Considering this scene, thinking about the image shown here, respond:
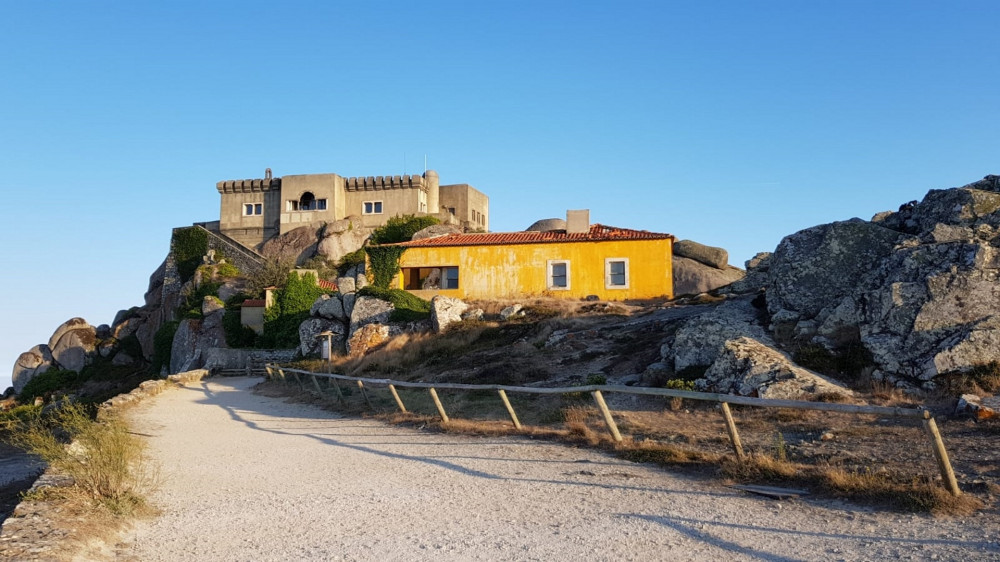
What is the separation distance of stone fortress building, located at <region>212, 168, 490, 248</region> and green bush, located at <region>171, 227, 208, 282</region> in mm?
3644

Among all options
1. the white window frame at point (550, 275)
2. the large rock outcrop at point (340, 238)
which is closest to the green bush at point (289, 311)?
the white window frame at point (550, 275)

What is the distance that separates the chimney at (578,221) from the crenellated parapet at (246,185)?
3069 centimetres

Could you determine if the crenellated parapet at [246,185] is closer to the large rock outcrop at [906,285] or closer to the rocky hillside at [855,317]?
the rocky hillside at [855,317]

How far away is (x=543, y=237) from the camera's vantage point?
35.7 m

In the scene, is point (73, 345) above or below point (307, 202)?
below

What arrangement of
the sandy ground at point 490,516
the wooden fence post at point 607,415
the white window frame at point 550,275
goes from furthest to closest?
the white window frame at point 550,275
the wooden fence post at point 607,415
the sandy ground at point 490,516

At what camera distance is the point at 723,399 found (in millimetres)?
9039

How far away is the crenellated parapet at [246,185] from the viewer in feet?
191

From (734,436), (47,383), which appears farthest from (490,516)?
(47,383)

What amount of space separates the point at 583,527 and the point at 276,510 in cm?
348

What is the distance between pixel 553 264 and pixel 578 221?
3094 millimetres

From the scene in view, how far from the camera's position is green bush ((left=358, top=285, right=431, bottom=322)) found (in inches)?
1259

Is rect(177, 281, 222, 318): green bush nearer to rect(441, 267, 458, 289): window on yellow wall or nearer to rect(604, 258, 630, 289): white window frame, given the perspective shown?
rect(441, 267, 458, 289): window on yellow wall

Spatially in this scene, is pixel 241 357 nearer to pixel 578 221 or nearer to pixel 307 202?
pixel 578 221
